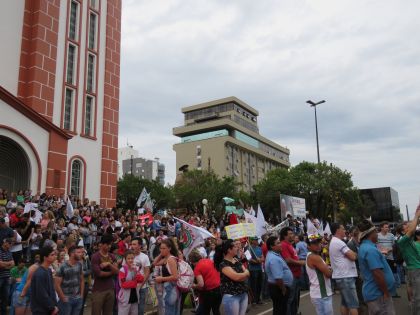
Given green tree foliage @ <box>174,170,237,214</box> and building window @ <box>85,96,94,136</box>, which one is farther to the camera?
green tree foliage @ <box>174,170,237,214</box>

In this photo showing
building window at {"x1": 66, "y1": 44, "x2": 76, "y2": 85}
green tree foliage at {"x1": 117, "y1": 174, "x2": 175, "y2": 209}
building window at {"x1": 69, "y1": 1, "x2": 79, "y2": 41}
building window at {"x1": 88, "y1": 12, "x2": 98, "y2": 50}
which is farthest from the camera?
green tree foliage at {"x1": 117, "y1": 174, "x2": 175, "y2": 209}

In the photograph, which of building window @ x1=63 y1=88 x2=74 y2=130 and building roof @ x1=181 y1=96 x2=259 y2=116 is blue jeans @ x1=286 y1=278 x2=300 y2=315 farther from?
building roof @ x1=181 y1=96 x2=259 y2=116

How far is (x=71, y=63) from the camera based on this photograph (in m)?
27.6

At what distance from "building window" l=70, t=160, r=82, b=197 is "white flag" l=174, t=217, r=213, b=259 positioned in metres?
17.9

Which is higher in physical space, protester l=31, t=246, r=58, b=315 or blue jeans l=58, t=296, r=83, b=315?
protester l=31, t=246, r=58, b=315

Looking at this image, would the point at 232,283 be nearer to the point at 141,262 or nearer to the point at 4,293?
the point at 141,262

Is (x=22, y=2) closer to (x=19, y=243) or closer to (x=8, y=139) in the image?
(x=8, y=139)

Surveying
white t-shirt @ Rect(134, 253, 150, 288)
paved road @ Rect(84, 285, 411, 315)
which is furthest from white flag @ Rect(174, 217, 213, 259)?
paved road @ Rect(84, 285, 411, 315)

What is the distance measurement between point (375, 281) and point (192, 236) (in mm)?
4769

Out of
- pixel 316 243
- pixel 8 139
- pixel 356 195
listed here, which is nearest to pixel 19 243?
pixel 316 243

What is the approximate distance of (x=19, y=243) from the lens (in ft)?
37.9

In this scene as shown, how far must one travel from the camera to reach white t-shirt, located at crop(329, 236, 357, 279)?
701 centimetres

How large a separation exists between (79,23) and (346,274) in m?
26.5

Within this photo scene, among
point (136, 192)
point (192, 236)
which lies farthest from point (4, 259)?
point (136, 192)
